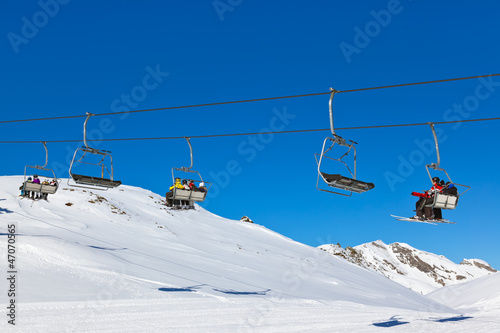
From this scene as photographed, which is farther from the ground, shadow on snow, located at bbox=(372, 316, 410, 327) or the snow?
the snow

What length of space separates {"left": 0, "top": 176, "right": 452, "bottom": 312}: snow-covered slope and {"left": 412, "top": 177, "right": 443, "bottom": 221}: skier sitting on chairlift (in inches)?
412

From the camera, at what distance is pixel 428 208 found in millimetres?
12148

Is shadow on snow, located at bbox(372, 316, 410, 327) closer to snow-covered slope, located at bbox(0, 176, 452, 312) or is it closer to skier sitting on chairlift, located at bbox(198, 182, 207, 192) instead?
snow-covered slope, located at bbox(0, 176, 452, 312)

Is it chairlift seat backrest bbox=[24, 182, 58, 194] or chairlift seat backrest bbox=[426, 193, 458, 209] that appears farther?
chairlift seat backrest bbox=[24, 182, 58, 194]

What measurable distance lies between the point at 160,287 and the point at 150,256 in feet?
37.8

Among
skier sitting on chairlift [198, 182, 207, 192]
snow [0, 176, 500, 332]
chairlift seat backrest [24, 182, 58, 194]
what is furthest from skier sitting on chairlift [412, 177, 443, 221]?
chairlift seat backrest [24, 182, 58, 194]

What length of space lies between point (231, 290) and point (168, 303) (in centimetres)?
622

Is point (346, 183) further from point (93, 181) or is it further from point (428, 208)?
point (93, 181)

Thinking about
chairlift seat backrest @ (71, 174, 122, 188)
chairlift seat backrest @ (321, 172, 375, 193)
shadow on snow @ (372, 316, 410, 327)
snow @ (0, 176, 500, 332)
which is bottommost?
shadow on snow @ (372, 316, 410, 327)

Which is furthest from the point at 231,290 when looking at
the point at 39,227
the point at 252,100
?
the point at 39,227

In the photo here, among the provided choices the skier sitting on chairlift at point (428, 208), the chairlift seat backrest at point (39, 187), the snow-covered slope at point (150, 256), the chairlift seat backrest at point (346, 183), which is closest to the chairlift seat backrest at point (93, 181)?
the snow-covered slope at point (150, 256)

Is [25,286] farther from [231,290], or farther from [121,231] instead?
[121,231]

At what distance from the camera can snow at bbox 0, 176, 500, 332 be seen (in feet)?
48.4

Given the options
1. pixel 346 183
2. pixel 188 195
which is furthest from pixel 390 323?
pixel 346 183
